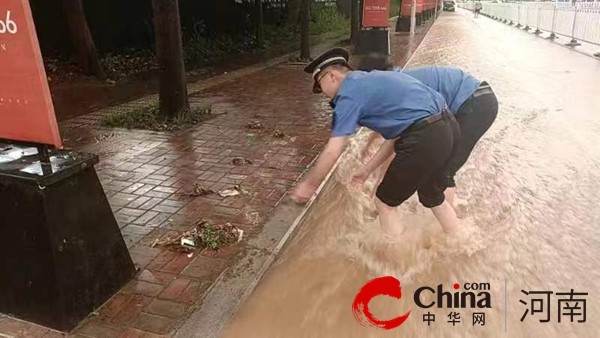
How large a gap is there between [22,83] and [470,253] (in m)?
3.08

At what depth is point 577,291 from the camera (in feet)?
11.1

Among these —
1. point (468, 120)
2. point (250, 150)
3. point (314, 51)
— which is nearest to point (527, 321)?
point (468, 120)

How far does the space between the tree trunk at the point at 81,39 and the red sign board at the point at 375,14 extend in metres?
6.72

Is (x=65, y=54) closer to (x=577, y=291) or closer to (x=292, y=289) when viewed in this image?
(x=292, y=289)

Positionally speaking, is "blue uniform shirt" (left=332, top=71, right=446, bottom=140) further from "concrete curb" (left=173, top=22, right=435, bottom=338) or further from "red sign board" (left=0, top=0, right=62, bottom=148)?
"red sign board" (left=0, top=0, right=62, bottom=148)

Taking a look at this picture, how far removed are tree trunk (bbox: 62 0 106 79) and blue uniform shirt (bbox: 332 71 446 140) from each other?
924cm

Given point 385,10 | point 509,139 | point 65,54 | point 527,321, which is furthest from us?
point 385,10

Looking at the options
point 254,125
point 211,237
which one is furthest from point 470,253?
point 254,125

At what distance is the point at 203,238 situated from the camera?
3865 mm

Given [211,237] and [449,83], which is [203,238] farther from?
[449,83]

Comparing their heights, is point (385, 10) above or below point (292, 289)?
above

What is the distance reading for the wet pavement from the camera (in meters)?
3.08

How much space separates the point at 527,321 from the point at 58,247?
2701 mm

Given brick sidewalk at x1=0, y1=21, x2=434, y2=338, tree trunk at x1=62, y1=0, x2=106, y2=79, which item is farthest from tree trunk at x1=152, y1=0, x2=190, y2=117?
tree trunk at x1=62, y1=0, x2=106, y2=79
